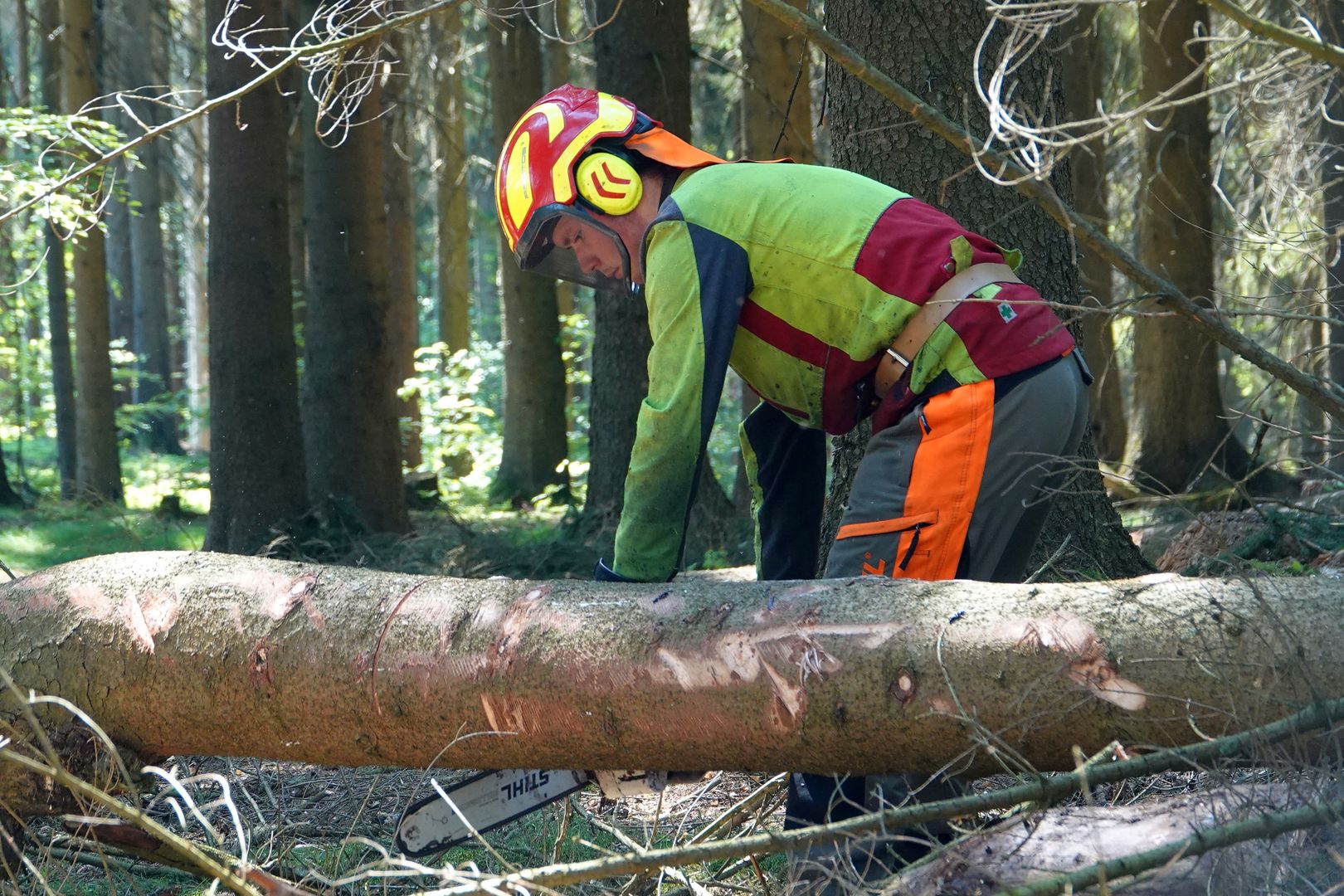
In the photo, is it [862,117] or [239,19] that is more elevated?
[239,19]

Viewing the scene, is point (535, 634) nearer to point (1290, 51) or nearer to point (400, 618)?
point (400, 618)

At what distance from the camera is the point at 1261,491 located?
8117 millimetres

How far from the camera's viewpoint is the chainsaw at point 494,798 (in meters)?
2.67

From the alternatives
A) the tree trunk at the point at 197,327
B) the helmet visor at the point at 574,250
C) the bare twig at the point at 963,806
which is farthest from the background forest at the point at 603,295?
the tree trunk at the point at 197,327

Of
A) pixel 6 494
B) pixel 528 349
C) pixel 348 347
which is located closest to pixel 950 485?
pixel 348 347

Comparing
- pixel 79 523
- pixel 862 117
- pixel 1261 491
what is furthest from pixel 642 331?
pixel 79 523

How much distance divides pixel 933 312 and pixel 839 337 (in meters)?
0.22

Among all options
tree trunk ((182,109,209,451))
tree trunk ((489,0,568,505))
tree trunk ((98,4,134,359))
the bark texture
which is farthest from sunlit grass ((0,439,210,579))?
tree trunk ((182,109,209,451))

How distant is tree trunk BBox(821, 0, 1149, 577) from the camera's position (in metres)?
4.17

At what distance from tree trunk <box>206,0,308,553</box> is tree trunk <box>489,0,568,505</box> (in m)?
4.44

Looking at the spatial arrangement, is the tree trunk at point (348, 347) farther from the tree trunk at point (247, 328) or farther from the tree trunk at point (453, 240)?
the tree trunk at point (453, 240)

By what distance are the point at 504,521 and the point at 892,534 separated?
24.1ft

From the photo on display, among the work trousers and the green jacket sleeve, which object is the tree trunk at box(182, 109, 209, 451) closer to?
the green jacket sleeve

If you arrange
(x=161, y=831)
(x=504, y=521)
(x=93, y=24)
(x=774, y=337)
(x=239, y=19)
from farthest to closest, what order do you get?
(x=93, y=24), (x=504, y=521), (x=239, y=19), (x=774, y=337), (x=161, y=831)
